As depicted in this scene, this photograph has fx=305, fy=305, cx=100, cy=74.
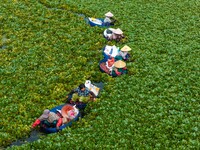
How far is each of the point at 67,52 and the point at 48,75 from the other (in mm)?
2836

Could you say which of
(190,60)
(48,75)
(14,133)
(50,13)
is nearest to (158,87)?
(190,60)

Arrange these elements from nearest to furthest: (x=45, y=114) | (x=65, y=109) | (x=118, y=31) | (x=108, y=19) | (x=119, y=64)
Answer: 1. (x=45, y=114)
2. (x=65, y=109)
3. (x=119, y=64)
4. (x=118, y=31)
5. (x=108, y=19)

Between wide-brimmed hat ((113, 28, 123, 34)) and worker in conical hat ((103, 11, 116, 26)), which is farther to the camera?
worker in conical hat ((103, 11, 116, 26))

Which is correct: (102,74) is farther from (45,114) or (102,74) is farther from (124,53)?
(45,114)

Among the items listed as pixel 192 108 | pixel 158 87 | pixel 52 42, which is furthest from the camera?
pixel 52 42

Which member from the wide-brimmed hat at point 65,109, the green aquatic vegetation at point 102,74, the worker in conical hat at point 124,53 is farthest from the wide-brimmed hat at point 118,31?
the wide-brimmed hat at point 65,109

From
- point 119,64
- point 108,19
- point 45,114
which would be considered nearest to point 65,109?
point 45,114

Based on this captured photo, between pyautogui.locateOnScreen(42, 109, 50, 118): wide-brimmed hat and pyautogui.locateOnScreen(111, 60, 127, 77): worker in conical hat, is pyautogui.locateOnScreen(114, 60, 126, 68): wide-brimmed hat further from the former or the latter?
pyautogui.locateOnScreen(42, 109, 50, 118): wide-brimmed hat

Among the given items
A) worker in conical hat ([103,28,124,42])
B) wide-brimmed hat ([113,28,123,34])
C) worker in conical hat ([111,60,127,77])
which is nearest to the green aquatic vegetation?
worker in conical hat ([111,60,127,77])

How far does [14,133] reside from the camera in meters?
12.9

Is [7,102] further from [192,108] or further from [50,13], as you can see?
[50,13]

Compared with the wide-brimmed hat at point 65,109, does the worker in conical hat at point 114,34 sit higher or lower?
higher

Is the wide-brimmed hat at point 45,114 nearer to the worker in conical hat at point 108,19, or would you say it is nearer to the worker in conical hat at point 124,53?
the worker in conical hat at point 124,53

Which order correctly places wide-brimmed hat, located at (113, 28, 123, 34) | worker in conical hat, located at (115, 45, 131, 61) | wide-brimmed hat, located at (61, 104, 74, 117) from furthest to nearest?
wide-brimmed hat, located at (113, 28, 123, 34) < worker in conical hat, located at (115, 45, 131, 61) < wide-brimmed hat, located at (61, 104, 74, 117)
